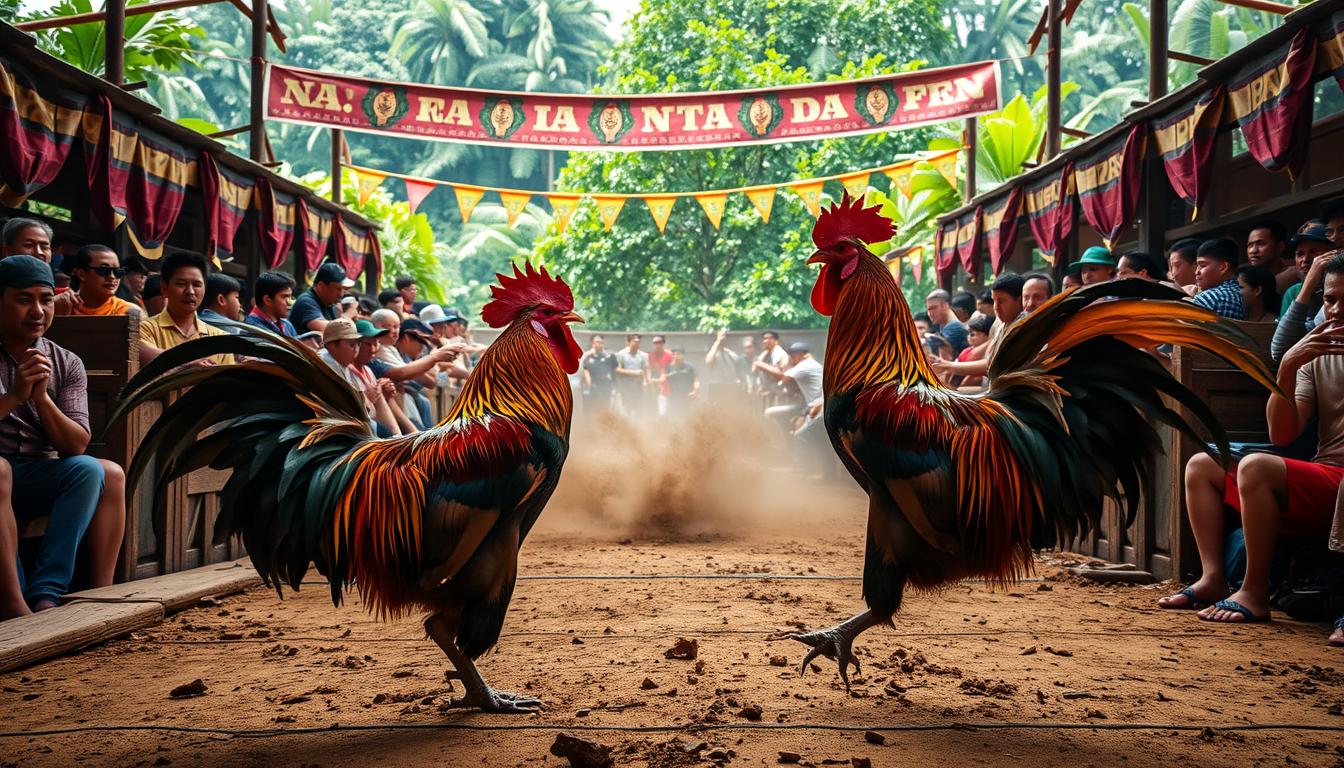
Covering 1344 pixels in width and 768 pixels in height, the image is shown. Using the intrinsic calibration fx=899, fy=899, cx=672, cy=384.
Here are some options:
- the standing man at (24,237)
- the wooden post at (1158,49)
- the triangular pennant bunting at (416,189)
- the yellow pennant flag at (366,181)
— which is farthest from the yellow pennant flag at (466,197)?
the wooden post at (1158,49)

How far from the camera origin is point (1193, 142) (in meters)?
6.98

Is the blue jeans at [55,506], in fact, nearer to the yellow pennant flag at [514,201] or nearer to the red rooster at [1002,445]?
the red rooster at [1002,445]

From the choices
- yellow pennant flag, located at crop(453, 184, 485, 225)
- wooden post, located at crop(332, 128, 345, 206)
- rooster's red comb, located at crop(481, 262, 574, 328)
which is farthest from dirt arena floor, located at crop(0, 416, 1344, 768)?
wooden post, located at crop(332, 128, 345, 206)

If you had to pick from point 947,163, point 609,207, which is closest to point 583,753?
point 947,163

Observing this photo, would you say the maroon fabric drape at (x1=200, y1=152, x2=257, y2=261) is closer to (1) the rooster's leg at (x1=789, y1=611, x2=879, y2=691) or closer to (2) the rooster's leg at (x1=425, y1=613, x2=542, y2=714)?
(2) the rooster's leg at (x1=425, y1=613, x2=542, y2=714)

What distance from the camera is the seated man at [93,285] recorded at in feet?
17.8

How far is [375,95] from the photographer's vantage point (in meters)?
12.5

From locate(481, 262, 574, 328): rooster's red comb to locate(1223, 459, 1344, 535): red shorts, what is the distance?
Result: 338 cm

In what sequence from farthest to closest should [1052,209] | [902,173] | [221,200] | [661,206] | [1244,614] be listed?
[661,206] → [902,173] → [1052,209] → [221,200] → [1244,614]

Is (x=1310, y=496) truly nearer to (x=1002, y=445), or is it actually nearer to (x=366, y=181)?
(x=1002, y=445)

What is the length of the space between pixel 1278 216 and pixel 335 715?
907 centimetres

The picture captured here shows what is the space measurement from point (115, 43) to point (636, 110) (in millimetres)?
6852

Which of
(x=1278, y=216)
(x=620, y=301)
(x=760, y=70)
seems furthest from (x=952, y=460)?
(x=620, y=301)

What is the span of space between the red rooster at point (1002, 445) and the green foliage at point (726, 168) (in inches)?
823
